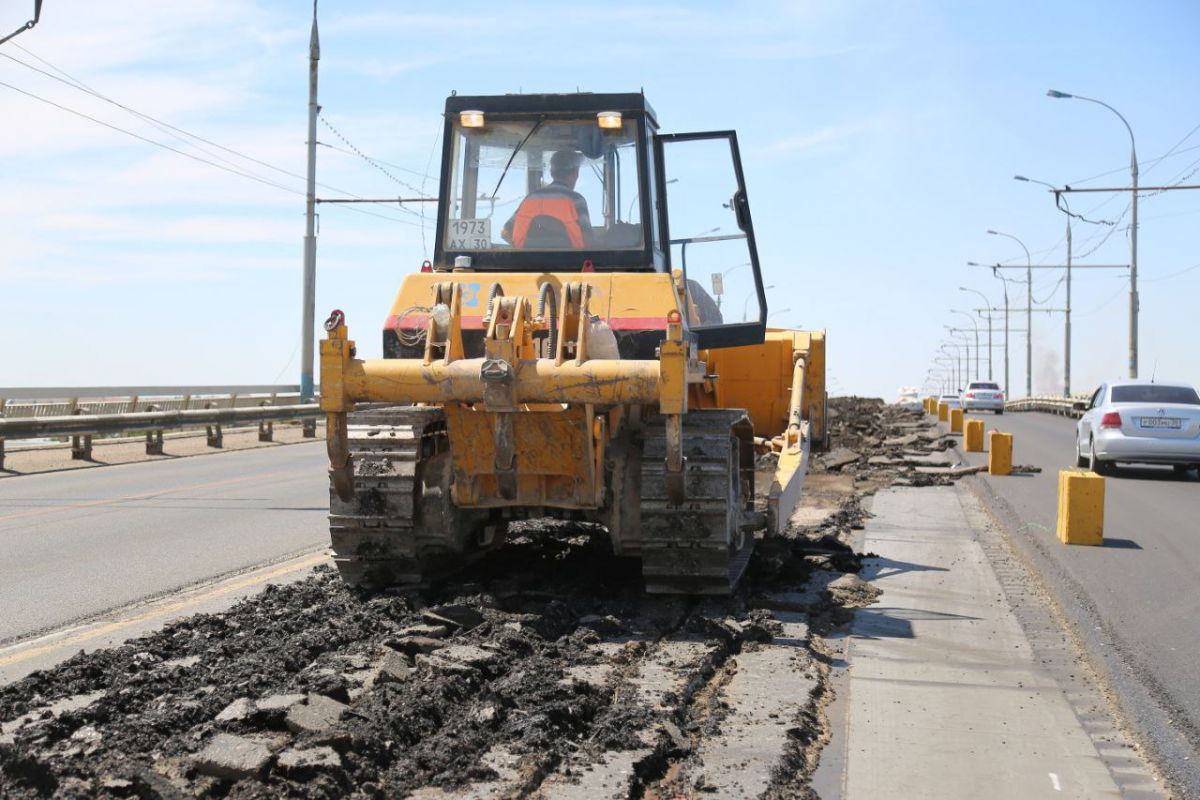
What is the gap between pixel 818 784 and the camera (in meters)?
5.39

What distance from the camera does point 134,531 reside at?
42.4ft

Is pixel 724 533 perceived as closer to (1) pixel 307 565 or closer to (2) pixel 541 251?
(2) pixel 541 251

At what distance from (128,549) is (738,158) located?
6205 mm

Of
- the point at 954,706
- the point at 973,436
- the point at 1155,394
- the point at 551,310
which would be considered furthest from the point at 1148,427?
the point at 954,706

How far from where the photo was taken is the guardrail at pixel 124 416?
21.1m

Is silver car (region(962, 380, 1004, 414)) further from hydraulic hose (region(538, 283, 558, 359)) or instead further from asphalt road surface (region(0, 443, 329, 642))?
hydraulic hose (region(538, 283, 558, 359))

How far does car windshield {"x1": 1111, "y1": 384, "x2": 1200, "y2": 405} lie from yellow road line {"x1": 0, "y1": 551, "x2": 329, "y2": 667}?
1495 centimetres

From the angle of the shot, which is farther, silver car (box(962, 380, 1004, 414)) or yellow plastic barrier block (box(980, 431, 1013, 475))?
silver car (box(962, 380, 1004, 414))

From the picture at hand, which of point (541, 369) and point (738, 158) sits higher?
point (738, 158)

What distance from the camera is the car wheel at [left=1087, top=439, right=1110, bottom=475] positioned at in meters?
21.5

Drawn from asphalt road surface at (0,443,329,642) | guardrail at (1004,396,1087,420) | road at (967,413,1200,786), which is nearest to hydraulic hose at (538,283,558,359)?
asphalt road surface at (0,443,329,642)

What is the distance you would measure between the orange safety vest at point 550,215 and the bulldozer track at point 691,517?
1.78 metres

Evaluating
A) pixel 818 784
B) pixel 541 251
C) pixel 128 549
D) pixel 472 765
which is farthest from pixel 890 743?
pixel 128 549

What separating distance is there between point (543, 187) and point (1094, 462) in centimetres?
1475
